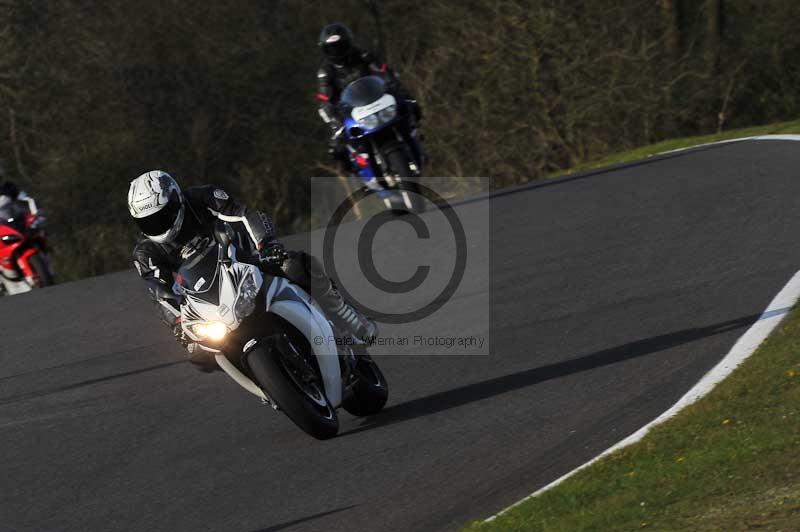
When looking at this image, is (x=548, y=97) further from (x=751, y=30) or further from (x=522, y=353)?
(x=522, y=353)

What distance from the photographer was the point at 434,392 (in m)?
7.68

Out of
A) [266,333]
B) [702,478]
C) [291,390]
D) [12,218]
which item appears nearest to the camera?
[702,478]

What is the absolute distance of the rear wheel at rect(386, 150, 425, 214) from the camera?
1212 centimetres

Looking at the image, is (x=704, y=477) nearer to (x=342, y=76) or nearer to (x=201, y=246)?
(x=201, y=246)

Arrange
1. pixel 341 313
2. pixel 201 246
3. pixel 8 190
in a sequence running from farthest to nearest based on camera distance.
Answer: pixel 8 190 < pixel 341 313 < pixel 201 246

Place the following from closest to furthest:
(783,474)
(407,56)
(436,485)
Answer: (783,474), (436,485), (407,56)

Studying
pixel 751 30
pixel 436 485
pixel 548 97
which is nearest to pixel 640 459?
pixel 436 485

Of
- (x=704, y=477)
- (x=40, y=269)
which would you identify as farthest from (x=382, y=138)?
(x=704, y=477)

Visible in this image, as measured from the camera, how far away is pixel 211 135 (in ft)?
90.4

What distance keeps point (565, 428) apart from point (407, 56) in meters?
22.2

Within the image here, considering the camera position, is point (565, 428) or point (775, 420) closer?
point (775, 420)

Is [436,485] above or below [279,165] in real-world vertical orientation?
above

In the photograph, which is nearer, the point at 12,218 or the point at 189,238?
the point at 189,238

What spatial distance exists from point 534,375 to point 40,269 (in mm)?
7746
